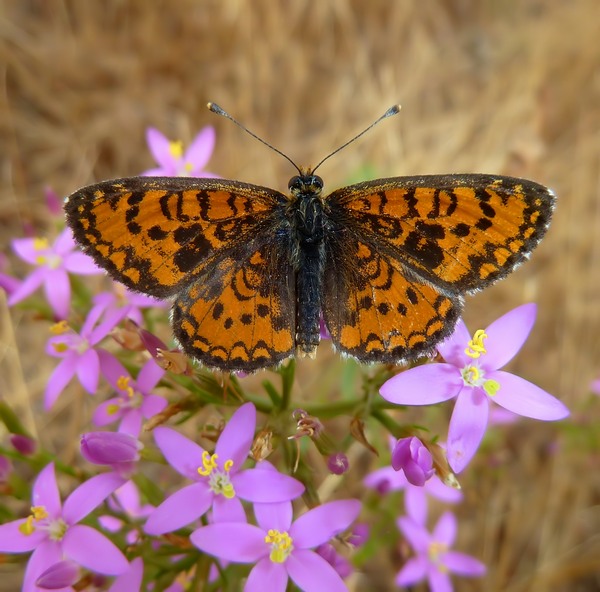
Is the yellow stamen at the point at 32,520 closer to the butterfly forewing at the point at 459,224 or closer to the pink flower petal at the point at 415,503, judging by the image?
the butterfly forewing at the point at 459,224

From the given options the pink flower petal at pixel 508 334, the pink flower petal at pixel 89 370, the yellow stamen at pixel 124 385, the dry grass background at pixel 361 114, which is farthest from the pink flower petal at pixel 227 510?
the dry grass background at pixel 361 114

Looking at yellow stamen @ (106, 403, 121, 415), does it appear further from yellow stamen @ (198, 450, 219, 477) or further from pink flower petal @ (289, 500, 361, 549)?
pink flower petal @ (289, 500, 361, 549)

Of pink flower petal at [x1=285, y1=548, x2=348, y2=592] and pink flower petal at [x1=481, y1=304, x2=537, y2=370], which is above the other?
pink flower petal at [x1=481, y1=304, x2=537, y2=370]

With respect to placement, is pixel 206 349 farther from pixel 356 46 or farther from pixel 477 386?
pixel 356 46

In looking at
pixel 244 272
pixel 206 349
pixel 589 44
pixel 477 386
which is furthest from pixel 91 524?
pixel 589 44

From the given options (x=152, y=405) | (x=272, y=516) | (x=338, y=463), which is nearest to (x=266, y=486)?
(x=272, y=516)

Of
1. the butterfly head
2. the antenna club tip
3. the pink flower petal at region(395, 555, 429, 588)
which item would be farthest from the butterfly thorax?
the pink flower petal at region(395, 555, 429, 588)
